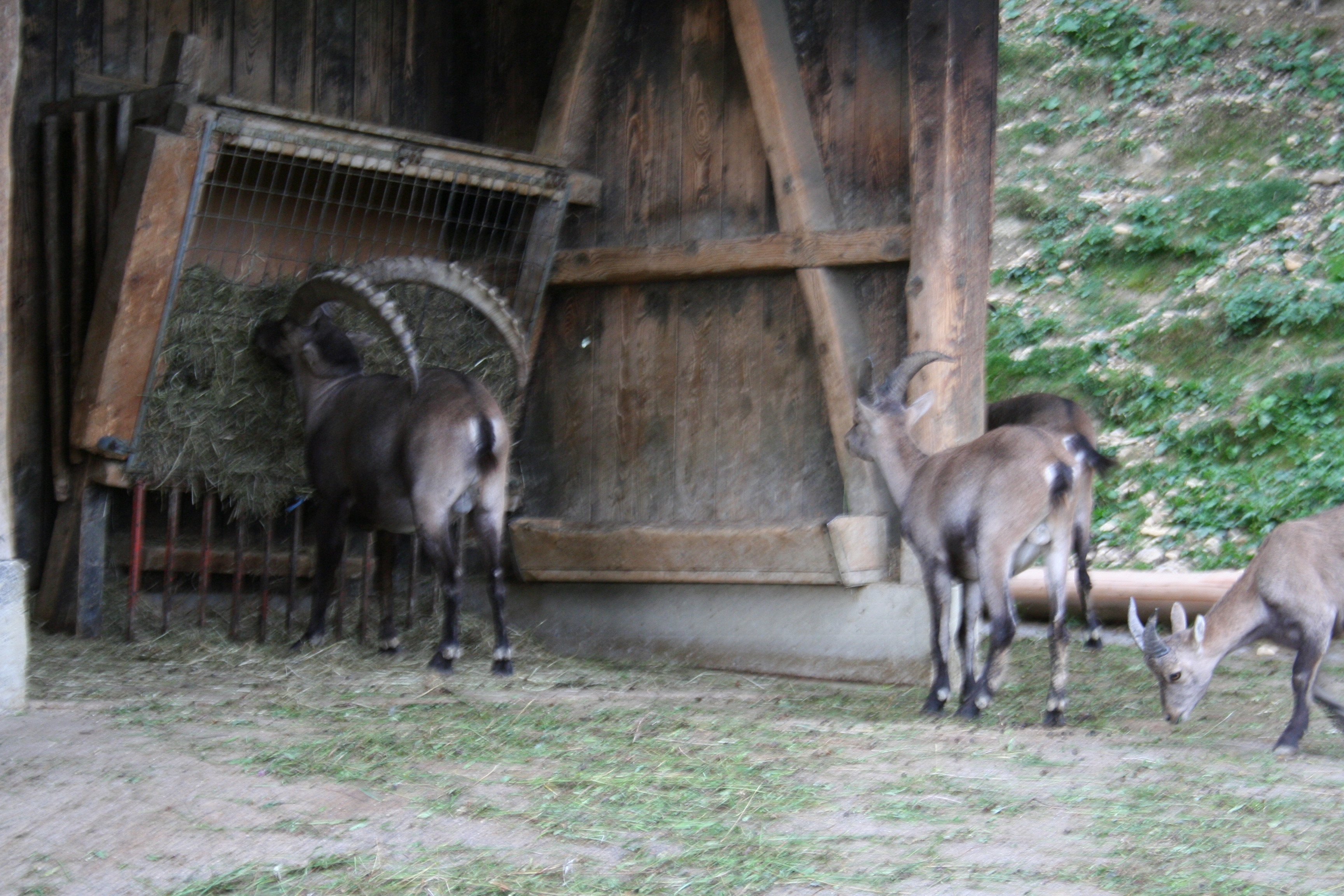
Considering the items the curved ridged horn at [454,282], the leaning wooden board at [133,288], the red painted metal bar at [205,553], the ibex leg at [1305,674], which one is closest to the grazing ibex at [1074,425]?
the ibex leg at [1305,674]

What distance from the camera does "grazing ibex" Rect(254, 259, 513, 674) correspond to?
653 cm

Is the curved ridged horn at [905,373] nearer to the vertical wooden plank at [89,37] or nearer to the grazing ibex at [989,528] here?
the grazing ibex at [989,528]

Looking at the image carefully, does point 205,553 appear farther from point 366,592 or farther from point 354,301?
point 354,301

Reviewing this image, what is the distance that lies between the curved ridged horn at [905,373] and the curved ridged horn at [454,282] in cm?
188

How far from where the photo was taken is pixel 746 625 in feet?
23.4

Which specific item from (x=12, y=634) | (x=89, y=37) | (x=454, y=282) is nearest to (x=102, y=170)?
(x=89, y=37)

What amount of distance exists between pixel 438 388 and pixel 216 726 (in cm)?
224

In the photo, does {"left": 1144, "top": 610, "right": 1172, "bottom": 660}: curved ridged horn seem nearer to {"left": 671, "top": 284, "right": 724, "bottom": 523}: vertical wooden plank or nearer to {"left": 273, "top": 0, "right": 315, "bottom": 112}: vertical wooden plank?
{"left": 671, "top": 284, "right": 724, "bottom": 523}: vertical wooden plank

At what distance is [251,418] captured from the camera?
7.31 metres

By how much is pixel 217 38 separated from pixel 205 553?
9.05ft

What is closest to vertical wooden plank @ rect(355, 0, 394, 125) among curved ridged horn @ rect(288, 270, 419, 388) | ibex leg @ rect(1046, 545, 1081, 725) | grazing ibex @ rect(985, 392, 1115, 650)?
curved ridged horn @ rect(288, 270, 419, 388)

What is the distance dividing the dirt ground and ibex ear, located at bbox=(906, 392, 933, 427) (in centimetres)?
122

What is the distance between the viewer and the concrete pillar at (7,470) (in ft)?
15.8

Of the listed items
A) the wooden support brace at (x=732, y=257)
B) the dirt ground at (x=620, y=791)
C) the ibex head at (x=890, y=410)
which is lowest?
the dirt ground at (x=620, y=791)
